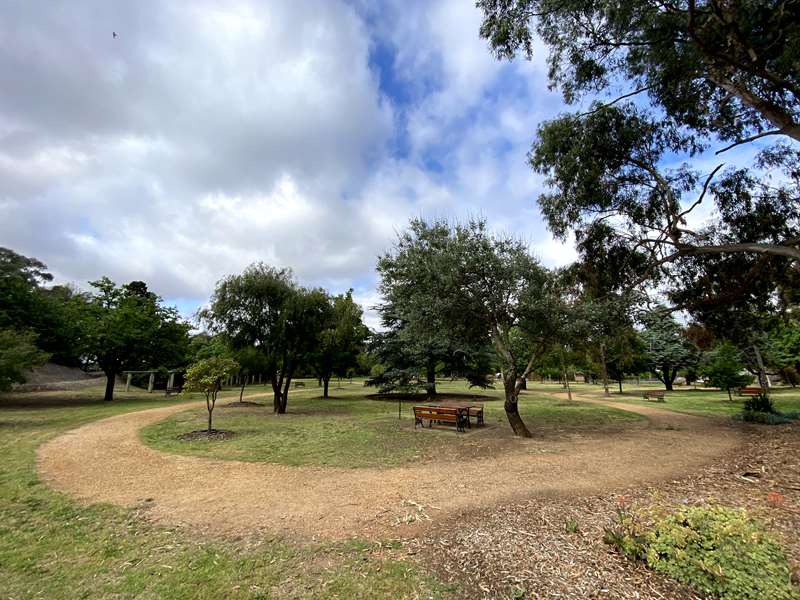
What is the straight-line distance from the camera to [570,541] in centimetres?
435

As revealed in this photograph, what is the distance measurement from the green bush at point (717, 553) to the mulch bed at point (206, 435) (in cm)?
1094

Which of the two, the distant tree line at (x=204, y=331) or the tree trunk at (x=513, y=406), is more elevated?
the distant tree line at (x=204, y=331)

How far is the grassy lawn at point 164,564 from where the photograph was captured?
355cm

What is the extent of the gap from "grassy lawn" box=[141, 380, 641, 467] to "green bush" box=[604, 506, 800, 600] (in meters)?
5.50

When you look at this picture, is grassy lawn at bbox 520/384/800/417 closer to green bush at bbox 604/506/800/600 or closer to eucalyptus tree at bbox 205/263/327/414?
green bush at bbox 604/506/800/600

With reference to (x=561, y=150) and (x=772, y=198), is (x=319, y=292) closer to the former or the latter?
(x=561, y=150)

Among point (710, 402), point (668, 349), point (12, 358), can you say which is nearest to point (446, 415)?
point (12, 358)

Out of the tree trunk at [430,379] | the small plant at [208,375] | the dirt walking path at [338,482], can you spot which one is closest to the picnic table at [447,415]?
the dirt walking path at [338,482]

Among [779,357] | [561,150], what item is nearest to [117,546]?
[561,150]

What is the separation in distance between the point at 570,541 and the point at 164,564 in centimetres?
455

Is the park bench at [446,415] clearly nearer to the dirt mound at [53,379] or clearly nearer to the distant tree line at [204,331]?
the distant tree line at [204,331]

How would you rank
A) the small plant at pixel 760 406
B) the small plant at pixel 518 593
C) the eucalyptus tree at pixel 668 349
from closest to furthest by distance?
the small plant at pixel 518 593 < the small plant at pixel 760 406 < the eucalyptus tree at pixel 668 349

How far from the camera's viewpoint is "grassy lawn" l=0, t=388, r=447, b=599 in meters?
3.55

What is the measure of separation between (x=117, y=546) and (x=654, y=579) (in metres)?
5.91
